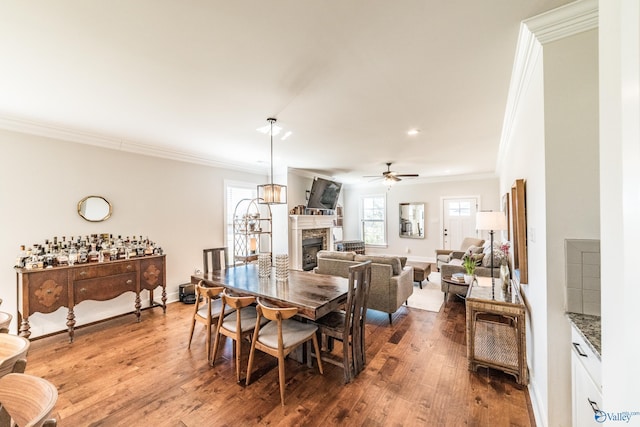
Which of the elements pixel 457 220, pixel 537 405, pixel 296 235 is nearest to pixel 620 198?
pixel 537 405

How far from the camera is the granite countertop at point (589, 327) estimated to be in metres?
1.12

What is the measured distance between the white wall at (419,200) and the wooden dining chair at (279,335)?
20.8 feet

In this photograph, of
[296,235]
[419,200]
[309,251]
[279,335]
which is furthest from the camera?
[419,200]

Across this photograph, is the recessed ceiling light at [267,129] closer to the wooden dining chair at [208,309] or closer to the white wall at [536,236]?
the wooden dining chair at [208,309]

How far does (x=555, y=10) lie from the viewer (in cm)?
141

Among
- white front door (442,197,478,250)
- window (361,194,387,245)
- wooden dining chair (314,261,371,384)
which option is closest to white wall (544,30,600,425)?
wooden dining chair (314,261,371,384)

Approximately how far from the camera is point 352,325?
2.37 m

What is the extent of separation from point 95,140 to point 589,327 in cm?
525

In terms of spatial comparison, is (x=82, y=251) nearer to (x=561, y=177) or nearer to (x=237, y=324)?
(x=237, y=324)

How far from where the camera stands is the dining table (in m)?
2.18

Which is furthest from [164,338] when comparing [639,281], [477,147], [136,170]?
[477,147]

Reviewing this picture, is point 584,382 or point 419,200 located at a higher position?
point 419,200

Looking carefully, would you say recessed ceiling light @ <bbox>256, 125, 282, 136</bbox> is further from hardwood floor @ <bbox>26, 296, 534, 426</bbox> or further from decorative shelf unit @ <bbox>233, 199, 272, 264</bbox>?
hardwood floor @ <bbox>26, 296, 534, 426</bbox>

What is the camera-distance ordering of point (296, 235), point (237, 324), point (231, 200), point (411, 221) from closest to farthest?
1. point (237, 324)
2. point (231, 200)
3. point (296, 235)
4. point (411, 221)
